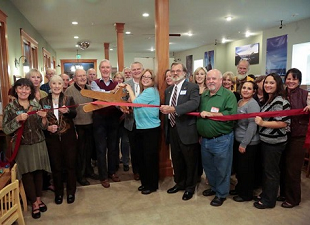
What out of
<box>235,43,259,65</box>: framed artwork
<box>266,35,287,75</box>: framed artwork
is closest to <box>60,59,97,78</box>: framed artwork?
<box>235,43,259,65</box>: framed artwork

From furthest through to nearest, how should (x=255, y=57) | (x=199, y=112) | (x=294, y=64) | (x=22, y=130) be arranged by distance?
1. (x=255, y=57)
2. (x=294, y=64)
3. (x=199, y=112)
4. (x=22, y=130)

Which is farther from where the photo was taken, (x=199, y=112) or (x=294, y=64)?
(x=294, y=64)

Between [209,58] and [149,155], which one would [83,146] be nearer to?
[149,155]

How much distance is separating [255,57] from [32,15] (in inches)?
339

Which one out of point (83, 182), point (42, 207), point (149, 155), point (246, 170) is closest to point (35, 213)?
point (42, 207)

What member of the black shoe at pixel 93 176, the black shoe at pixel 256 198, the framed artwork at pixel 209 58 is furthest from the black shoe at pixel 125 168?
the framed artwork at pixel 209 58

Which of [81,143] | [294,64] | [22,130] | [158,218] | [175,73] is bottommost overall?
[158,218]

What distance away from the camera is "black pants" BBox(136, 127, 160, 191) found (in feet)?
9.45

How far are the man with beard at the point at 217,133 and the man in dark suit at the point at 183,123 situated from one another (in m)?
0.11

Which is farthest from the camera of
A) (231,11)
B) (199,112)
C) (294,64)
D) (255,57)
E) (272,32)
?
(255,57)

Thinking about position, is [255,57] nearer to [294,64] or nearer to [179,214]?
[294,64]

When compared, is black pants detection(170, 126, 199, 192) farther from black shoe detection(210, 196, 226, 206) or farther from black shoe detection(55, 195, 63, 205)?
black shoe detection(55, 195, 63, 205)

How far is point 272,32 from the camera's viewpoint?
8.76 m

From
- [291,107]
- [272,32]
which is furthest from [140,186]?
[272,32]
